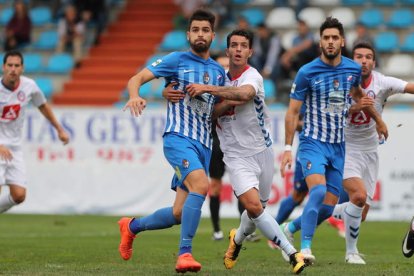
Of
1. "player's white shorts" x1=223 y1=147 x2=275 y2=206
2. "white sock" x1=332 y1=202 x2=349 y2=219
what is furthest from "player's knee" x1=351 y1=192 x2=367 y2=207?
"player's white shorts" x1=223 y1=147 x2=275 y2=206

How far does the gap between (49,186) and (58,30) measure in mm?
6715

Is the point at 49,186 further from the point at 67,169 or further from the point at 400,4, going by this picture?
the point at 400,4

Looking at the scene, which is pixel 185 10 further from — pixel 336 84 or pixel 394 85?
pixel 336 84

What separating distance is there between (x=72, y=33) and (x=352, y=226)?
14.9 meters

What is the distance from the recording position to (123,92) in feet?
77.7

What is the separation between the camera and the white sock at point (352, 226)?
38.8ft

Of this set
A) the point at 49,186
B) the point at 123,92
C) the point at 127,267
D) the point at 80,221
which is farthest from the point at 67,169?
the point at 127,267

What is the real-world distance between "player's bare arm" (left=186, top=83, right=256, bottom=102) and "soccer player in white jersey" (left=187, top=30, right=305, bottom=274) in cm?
1

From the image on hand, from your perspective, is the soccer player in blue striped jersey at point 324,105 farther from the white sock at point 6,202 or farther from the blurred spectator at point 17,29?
the blurred spectator at point 17,29

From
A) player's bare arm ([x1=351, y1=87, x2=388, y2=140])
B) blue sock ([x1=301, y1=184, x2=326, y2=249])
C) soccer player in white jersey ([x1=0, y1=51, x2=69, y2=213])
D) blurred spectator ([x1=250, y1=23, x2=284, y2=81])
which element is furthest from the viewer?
blurred spectator ([x1=250, y1=23, x2=284, y2=81])

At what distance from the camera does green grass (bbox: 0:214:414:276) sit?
10.5 m

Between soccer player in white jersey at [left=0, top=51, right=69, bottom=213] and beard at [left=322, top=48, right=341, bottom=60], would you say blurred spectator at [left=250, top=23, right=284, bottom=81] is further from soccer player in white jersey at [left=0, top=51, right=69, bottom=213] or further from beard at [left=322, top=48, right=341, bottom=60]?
beard at [left=322, top=48, right=341, bottom=60]

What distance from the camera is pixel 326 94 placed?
11.4 metres

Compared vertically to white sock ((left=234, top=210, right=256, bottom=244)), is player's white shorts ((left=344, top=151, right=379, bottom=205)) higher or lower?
higher
